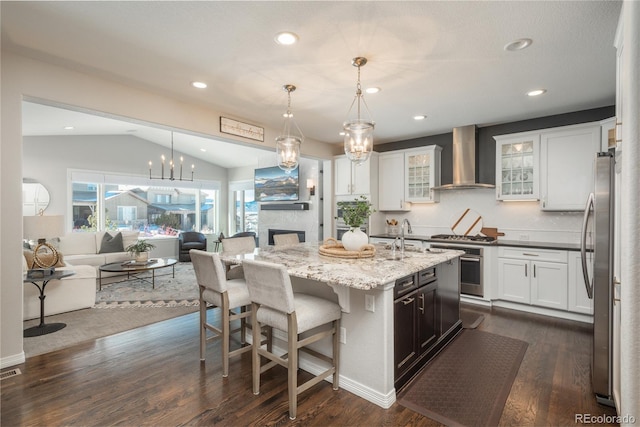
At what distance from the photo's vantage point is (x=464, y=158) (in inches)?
188

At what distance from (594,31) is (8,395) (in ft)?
16.3

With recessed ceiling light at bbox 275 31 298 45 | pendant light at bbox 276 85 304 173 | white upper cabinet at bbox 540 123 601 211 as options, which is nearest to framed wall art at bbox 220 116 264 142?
pendant light at bbox 276 85 304 173

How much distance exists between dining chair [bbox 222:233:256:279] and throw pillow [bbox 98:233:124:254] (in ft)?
14.1

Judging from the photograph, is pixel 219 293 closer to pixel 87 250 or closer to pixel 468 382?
pixel 468 382

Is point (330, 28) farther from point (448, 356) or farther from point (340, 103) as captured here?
point (448, 356)

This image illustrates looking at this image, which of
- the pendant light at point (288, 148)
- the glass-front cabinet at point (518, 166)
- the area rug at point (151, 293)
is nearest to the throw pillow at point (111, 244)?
the area rug at point (151, 293)

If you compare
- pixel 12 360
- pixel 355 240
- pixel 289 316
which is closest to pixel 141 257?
pixel 12 360

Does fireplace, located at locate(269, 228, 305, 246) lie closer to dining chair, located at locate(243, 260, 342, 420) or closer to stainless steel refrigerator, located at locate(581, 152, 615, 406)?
dining chair, located at locate(243, 260, 342, 420)

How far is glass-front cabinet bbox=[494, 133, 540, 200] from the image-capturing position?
4207 mm

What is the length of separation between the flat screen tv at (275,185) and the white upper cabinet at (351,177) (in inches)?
53.5

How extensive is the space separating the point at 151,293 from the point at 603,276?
546 centimetres

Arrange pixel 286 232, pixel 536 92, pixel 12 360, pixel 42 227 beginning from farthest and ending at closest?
pixel 286 232 → pixel 536 92 → pixel 42 227 → pixel 12 360

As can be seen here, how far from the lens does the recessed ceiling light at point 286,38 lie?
227 centimetres

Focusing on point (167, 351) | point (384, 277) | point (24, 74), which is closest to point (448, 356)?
point (384, 277)
